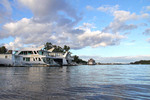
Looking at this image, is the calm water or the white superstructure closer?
the calm water

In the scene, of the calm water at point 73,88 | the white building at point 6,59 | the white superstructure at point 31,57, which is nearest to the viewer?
the calm water at point 73,88

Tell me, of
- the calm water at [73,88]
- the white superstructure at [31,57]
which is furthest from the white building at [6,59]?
the calm water at [73,88]

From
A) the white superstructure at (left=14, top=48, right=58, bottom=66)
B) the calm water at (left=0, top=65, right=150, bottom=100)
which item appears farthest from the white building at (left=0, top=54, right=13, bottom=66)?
the calm water at (left=0, top=65, right=150, bottom=100)

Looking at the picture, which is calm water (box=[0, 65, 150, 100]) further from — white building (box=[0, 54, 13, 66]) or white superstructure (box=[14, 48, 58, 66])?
white superstructure (box=[14, 48, 58, 66])

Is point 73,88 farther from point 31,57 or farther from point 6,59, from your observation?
point 31,57

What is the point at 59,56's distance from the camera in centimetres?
6675

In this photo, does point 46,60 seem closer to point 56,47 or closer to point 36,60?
point 36,60

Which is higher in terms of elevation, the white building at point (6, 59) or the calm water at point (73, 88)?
the white building at point (6, 59)

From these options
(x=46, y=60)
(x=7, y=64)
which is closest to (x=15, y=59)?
(x=7, y=64)

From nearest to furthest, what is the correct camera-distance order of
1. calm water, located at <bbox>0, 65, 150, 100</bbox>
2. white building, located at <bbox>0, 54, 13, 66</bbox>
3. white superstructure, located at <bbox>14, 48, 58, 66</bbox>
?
calm water, located at <bbox>0, 65, 150, 100</bbox>, white building, located at <bbox>0, 54, 13, 66</bbox>, white superstructure, located at <bbox>14, 48, 58, 66</bbox>

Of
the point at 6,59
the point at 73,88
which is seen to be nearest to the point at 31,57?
the point at 6,59

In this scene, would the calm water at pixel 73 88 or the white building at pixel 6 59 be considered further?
the white building at pixel 6 59

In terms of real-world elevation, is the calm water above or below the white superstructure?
below

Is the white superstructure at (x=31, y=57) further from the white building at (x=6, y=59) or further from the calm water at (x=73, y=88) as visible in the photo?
the calm water at (x=73, y=88)
